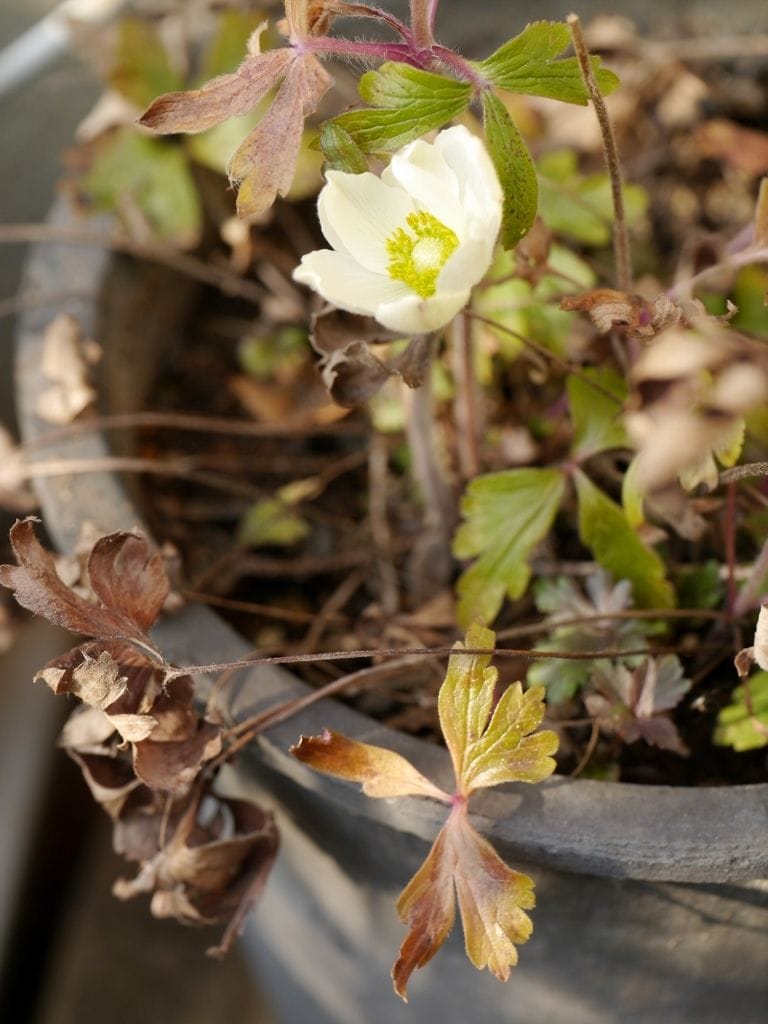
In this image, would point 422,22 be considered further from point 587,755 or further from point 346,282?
point 587,755

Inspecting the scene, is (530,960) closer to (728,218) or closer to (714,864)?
(714,864)

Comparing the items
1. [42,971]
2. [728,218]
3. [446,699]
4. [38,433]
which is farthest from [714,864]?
[42,971]

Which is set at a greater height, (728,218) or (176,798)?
(176,798)

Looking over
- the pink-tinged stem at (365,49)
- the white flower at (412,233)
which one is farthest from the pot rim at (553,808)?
the pink-tinged stem at (365,49)

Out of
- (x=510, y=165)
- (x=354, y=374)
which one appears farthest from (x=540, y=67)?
(x=354, y=374)

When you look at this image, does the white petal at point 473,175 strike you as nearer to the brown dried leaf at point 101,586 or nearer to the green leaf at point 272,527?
the brown dried leaf at point 101,586

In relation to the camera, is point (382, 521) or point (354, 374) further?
point (382, 521)
